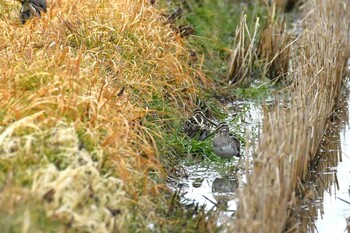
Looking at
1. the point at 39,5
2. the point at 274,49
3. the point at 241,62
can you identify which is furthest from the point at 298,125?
the point at 274,49

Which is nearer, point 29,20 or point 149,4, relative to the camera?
point 29,20

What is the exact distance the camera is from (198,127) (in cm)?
838

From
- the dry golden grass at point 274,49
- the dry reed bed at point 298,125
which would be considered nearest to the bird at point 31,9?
the dry reed bed at point 298,125

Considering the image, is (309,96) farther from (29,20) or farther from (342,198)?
(29,20)

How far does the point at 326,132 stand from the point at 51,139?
3515 millimetres

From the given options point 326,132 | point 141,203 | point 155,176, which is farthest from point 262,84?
point 141,203

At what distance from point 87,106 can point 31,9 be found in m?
2.43

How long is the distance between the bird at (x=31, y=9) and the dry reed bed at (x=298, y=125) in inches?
94.2

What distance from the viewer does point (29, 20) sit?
350 inches

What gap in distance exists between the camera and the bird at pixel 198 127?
8344 millimetres

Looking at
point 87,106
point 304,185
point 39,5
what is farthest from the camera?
point 39,5

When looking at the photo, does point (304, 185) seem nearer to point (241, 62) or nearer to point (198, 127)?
point (198, 127)

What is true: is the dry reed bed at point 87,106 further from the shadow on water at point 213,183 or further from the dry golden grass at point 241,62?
the dry golden grass at point 241,62

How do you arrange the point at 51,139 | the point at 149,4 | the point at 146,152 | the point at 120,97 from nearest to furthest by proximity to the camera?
the point at 51,139, the point at 146,152, the point at 120,97, the point at 149,4
